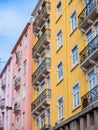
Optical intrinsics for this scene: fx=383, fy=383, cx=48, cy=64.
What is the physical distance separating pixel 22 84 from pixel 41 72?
8.17 m

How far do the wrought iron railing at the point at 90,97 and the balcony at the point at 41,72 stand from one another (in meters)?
9.07

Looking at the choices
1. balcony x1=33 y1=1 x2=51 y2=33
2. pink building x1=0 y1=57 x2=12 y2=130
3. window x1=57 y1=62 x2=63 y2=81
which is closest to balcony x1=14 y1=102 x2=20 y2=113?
pink building x1=0 y1=57 x2=12 y2=130

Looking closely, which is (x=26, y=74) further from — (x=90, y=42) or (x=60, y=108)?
(x=90, y=42)

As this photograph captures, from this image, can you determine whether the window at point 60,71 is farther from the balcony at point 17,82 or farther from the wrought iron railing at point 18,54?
the wrought iron railing at point 18,54

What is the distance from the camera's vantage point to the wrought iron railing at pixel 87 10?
1054 inches

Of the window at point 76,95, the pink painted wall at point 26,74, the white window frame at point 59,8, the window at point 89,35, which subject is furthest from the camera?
the pink painted wall at point 26,74

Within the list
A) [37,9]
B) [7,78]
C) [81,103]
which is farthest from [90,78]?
[7,78]

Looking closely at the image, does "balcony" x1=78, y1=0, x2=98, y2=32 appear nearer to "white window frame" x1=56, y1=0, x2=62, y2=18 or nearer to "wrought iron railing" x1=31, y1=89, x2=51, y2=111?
"white window frame" x1=56, y1=0, x2=62, y2=18

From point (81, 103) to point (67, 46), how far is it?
6.18 m

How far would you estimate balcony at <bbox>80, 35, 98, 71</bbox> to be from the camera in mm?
25558

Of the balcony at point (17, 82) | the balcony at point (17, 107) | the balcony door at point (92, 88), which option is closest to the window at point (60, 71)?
the balcony door at point (92, 88)

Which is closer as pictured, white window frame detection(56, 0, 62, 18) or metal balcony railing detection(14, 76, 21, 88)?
white window frame detection(56, 0, 62, 18)

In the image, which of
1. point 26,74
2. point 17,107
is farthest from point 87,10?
point 17,107

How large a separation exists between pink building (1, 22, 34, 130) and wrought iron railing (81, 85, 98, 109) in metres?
13.7
